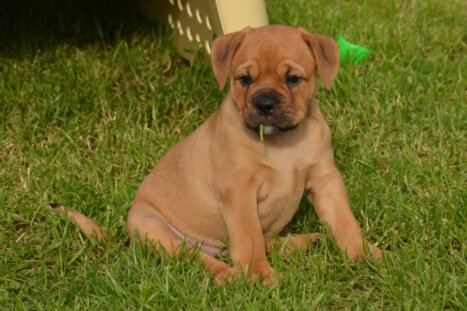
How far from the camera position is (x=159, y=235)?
4.40 metres

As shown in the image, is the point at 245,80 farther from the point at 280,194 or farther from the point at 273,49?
the point at 280,194

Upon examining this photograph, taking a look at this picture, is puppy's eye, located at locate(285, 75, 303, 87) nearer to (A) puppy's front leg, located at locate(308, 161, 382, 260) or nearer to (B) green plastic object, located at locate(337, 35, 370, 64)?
(A) puppy's front leg, located at locate(308, 161, 382, 260)

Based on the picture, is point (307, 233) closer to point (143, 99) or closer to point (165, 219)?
point (165, 219)

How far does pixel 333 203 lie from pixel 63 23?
384cm

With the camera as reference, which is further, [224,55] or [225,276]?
[224,55]

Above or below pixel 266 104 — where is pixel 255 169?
below

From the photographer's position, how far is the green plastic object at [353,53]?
6.62 m

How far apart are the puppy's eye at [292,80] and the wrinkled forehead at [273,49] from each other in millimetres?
65

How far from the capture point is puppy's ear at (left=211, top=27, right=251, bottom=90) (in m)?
4.30

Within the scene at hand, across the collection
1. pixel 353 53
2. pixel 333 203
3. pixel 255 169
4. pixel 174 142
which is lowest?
pixel 353 53

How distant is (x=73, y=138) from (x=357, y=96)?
196cm

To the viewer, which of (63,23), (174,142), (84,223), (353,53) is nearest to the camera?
(84,223)

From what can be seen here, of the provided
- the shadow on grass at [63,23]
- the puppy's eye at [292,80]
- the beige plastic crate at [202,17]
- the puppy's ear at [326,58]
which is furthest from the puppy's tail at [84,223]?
the shadow on grass at [63,23]

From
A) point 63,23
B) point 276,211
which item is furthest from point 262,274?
point 63,23
